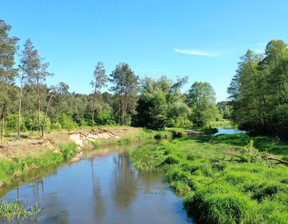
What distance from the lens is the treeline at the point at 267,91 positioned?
87.4 ft

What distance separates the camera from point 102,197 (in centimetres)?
1284

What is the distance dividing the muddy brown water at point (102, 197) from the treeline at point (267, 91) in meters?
18.9

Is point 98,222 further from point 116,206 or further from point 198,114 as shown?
point 198,114

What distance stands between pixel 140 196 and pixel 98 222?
3605 mm

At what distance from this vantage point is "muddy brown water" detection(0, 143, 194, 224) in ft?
33.3

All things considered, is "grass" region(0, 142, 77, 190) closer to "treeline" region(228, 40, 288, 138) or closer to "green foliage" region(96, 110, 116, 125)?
"treeline" region(228, 40, 288, 138)

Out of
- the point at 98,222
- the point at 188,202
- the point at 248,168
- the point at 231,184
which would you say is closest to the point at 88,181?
the point at 98,222

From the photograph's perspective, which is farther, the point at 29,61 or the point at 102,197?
the point at 29,61

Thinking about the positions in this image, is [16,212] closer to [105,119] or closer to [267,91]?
[267,91]

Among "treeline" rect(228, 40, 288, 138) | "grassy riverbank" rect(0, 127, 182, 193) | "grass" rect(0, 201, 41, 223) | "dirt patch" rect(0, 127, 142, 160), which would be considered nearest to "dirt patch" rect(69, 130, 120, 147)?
"dirt patch" rect(0, 127, 142, 160)

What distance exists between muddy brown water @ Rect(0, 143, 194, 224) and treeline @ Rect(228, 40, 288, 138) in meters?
18.9

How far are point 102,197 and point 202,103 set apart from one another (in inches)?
2222

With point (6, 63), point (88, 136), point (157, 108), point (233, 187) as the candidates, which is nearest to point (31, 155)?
point (6, 63)

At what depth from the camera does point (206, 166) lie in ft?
50.1
